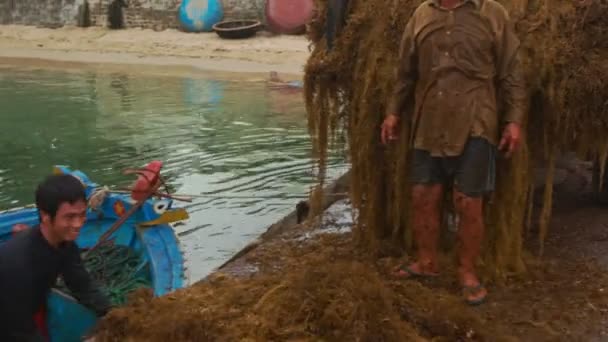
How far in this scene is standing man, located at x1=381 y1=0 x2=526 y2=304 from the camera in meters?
4.75

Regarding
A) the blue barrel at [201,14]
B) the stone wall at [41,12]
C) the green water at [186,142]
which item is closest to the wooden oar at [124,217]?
the green water at [186,142]

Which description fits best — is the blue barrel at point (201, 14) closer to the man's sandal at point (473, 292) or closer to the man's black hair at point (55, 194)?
the man's sandal at point (473, 292)

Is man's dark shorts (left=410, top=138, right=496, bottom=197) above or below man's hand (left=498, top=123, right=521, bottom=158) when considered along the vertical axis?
below

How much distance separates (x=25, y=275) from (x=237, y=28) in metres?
26.7

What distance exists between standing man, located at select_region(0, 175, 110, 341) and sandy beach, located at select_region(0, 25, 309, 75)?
879 inches

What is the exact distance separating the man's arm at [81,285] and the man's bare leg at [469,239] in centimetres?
238

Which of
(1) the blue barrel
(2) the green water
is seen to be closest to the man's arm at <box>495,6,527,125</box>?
(2) the green water

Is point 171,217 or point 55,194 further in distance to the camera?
point 171,217

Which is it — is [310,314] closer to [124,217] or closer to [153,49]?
[124,217]

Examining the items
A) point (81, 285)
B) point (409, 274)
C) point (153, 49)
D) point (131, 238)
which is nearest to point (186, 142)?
point (131, 238)

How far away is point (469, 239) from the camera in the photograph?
4984 millimetres

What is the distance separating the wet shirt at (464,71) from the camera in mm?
4742

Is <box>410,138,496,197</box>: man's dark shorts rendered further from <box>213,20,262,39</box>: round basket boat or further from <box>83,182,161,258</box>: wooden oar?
Answer: <box>213,20,262,39</box>: round basket boat

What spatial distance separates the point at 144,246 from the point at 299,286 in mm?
3413
